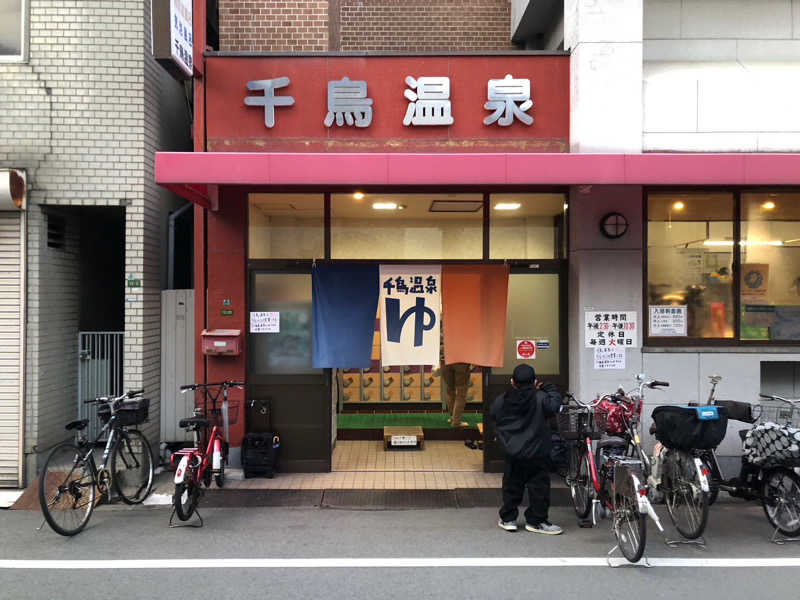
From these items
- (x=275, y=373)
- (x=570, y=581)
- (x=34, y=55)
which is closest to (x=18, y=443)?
(x=275, y=373)

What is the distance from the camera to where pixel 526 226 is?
879cm

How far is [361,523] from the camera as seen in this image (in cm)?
693

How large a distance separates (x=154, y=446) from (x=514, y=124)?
22.2ft

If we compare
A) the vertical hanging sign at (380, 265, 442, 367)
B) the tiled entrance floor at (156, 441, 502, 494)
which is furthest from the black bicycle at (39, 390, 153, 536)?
the vertical hanging sign at (380, 265, 442, 367)

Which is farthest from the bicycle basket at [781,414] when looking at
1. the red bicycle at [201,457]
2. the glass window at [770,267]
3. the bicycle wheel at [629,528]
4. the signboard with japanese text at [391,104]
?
the red bicycle at [201,457]

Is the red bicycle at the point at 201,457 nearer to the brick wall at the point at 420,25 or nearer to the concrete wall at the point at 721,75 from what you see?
the brick wall at the point at 420,25

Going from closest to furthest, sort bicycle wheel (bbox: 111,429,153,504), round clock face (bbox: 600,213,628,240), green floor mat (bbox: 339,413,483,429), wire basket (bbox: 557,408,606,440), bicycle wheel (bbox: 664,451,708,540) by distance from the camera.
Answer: bicycle wheel (bbox: 664,451,708,540) < wire basket (bbox: 557,408,606,440) < bicycle wheel (bbox: 111,429,153,504) < round clock face (bbox: 600,213,628,240) < green floor mat (bbox: 339,413,483,429)

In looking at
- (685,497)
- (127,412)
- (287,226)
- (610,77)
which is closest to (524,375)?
(685,497)

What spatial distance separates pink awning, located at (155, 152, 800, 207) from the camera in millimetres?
6992

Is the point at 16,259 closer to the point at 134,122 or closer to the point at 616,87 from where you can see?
the point at 134,122

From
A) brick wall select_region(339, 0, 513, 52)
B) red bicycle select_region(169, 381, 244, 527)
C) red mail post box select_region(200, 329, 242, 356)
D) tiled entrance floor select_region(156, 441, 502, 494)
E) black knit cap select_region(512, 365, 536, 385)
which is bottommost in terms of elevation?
tiled entrance floor select_region(156, 441, 502, 494)

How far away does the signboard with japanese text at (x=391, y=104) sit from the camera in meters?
8.38

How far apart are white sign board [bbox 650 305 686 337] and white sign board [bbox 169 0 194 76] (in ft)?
22.2

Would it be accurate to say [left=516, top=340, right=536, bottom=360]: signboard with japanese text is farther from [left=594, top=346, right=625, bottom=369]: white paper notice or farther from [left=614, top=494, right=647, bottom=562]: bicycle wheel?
[left=614, top=494, right=647, bottom=562]: bicycle wheel
